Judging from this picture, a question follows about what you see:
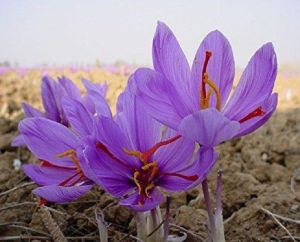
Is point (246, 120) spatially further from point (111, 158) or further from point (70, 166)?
point (70, 166)

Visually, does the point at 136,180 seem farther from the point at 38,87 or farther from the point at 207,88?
the point at 38,87

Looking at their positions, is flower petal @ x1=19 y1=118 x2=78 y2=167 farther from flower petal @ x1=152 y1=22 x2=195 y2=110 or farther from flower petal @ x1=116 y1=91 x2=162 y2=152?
flower petal @ x1=152 y1=22 x2=195 y2=110

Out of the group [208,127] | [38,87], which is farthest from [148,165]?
[38,87]

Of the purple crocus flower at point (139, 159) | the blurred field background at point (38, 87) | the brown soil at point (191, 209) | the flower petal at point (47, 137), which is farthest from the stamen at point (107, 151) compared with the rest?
the blurred field background at point (38, 87)

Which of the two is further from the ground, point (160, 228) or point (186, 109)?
point (186, 109)

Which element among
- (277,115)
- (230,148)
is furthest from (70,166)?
(277,115)

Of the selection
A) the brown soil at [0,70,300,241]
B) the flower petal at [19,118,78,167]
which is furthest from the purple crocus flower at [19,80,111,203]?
the brown soil at [0,70,300,241]
